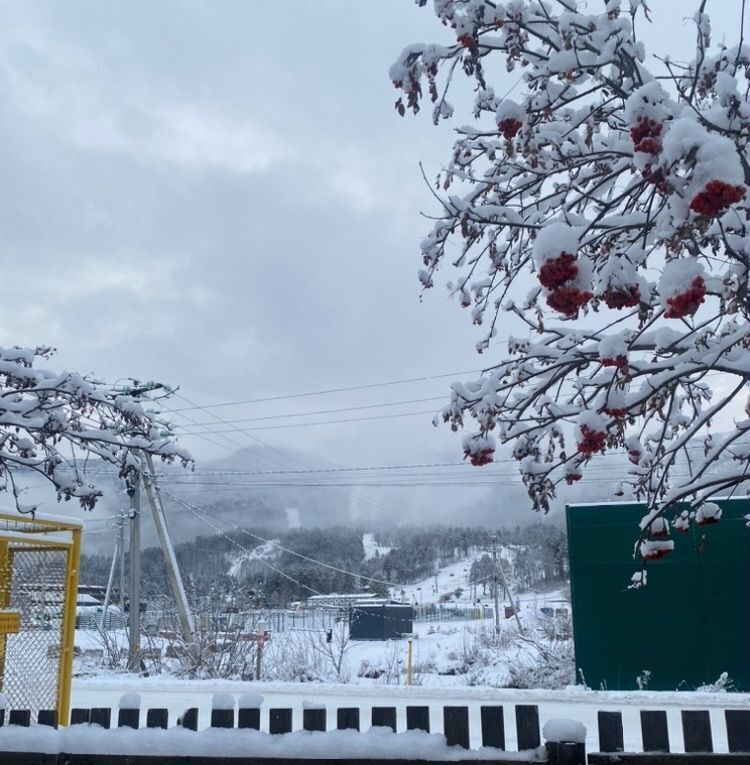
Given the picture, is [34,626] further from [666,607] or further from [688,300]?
[666,607]

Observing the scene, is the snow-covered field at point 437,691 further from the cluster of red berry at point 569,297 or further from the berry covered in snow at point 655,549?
the cluster of red berry at point 569,297

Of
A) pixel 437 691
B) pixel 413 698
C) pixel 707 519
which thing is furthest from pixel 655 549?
pixel 437 691

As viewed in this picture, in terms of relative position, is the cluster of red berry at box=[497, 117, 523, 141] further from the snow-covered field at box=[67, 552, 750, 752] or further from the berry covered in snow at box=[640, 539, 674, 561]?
the snow-covered field at box=[67, 552, 750, 752]

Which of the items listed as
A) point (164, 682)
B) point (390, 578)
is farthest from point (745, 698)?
point (390, 578)

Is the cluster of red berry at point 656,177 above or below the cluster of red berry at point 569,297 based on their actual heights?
above

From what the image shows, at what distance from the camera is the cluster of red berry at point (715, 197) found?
7.88 ft

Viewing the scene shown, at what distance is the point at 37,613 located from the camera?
5527 mm

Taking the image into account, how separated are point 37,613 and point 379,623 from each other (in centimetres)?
3165

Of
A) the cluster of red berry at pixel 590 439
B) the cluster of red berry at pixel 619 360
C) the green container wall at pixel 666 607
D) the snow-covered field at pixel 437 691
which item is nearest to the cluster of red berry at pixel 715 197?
the cluster of red berry at pixel 619 360

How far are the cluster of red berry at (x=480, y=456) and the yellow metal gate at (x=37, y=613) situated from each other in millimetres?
2781

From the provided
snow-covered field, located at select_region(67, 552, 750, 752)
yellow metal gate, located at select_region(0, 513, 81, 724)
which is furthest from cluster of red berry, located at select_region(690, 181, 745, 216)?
snow-covered field, located at select_region(67, 552, 750, 752)

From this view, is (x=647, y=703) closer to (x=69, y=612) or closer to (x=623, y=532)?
(x=623, y=532)

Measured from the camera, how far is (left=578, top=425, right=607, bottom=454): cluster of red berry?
11.7 feet

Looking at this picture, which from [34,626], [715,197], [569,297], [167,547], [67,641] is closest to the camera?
[715,197]
